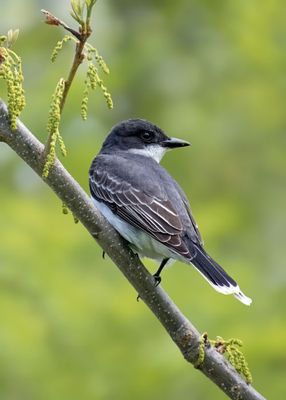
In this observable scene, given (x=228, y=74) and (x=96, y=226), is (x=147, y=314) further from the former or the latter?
(x=228, y=74)

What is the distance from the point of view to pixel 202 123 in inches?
327

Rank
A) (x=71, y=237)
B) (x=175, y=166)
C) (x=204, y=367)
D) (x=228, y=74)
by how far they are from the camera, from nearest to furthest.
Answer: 1. (x=204, y=367)
2. (x=71, y=237)
3. (x=175, y=166)
4. (x=228, y=74)

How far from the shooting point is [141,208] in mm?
5125

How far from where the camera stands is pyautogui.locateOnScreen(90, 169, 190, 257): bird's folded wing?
4.92 m

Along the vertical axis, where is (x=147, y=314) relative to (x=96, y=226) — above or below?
above

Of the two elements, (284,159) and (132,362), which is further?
(284,159)

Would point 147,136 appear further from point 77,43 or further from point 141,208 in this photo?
point 77,43

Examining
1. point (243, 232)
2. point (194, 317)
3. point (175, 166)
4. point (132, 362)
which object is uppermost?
point (175, 166)

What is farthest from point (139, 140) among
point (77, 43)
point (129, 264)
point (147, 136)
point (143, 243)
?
point (77, 43)

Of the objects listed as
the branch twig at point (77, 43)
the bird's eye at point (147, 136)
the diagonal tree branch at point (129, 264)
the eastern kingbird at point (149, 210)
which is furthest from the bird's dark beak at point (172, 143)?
the branch twig at point (77, 43)

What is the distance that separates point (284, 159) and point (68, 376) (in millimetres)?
3665

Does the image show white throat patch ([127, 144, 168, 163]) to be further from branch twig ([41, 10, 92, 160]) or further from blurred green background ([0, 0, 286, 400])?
branch twig ([41, 10, 92, 160])

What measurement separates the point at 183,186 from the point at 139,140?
1018mm

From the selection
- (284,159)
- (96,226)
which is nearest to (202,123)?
(284,159)
